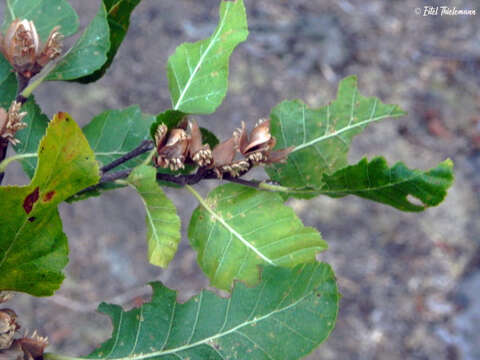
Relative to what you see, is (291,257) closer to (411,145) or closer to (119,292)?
(119,292)

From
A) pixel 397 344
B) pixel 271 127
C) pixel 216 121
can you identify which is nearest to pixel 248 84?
pixel 216 121

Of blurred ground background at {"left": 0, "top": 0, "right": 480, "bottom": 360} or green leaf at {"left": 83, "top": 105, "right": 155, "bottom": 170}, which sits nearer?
green leaf at {"left": 83, "top": 105, "right": 155, "bottom": 170}

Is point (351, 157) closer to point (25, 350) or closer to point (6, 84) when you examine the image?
point (6, 84)

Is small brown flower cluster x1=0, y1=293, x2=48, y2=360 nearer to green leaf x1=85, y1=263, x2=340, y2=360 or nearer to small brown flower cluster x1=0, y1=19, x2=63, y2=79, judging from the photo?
green leaf x1=85, y1=263, x2=340, y2=360

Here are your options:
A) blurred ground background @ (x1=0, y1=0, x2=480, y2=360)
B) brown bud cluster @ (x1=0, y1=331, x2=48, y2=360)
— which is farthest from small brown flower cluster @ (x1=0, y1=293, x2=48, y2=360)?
blurred ground background @ (x1=0, y1=0, x2=480, y2=360)

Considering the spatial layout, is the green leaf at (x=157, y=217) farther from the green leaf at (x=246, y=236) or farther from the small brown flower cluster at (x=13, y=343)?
the small brown flower cluster at (x=13, y=343)

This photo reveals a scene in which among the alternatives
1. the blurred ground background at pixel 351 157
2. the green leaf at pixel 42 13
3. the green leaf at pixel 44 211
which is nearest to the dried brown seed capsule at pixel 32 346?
the green leaf at pixel 44 211

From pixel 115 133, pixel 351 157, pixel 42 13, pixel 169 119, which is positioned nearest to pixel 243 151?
pixel 169 119
